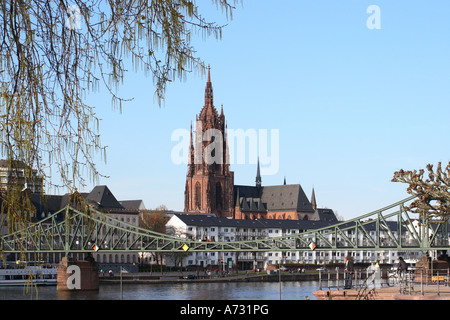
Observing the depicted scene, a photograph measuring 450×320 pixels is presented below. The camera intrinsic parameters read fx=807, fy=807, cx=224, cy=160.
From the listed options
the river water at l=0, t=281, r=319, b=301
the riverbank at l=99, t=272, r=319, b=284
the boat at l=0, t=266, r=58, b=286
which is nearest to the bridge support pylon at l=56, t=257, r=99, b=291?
the river water at l=0, t=281, r=319, b=301

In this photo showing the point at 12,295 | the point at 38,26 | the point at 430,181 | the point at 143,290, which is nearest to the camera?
the point at 38,26

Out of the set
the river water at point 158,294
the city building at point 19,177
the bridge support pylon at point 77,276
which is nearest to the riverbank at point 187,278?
the river water at point 158,294

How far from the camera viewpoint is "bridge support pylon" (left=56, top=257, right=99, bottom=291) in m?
88.3

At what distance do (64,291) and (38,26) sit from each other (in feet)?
266

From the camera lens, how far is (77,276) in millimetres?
88812

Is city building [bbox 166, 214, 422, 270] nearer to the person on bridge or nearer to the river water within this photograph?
the river water

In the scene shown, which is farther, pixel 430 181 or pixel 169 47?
pixel 430 181

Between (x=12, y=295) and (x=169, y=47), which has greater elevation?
(x=169, y=47)

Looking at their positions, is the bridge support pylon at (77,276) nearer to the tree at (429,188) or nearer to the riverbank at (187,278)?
the riverbank at (187,278)

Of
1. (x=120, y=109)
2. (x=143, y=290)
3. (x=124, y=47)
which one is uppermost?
(x=124, y=47)
